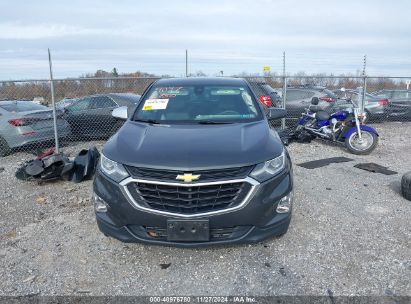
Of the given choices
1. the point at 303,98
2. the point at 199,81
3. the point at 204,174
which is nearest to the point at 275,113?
the point at 199,81

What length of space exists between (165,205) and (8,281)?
1.50 m

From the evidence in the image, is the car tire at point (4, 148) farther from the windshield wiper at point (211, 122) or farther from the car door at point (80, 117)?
the windshield wiper at point (211, 122)

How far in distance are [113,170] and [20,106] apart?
628 centimetres

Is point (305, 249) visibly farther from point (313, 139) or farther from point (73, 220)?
point (313, 139)

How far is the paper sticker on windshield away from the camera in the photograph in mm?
4531

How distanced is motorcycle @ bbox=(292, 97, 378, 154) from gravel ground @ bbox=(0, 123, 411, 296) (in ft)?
10.4

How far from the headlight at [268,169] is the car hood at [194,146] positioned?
0.05 m

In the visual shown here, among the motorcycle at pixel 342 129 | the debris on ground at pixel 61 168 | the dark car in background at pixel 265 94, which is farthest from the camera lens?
the dark car in background at pixel 265 94

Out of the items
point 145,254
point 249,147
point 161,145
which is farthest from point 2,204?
point 249,147

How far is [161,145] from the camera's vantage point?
345 cm

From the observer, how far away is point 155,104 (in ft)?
15.0

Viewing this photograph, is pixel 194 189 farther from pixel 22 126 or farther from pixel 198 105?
pixel 22 126

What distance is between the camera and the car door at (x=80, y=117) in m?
9.56

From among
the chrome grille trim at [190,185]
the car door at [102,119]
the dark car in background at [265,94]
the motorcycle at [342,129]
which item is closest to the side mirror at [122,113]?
the chrome grille trim at [190,185]
